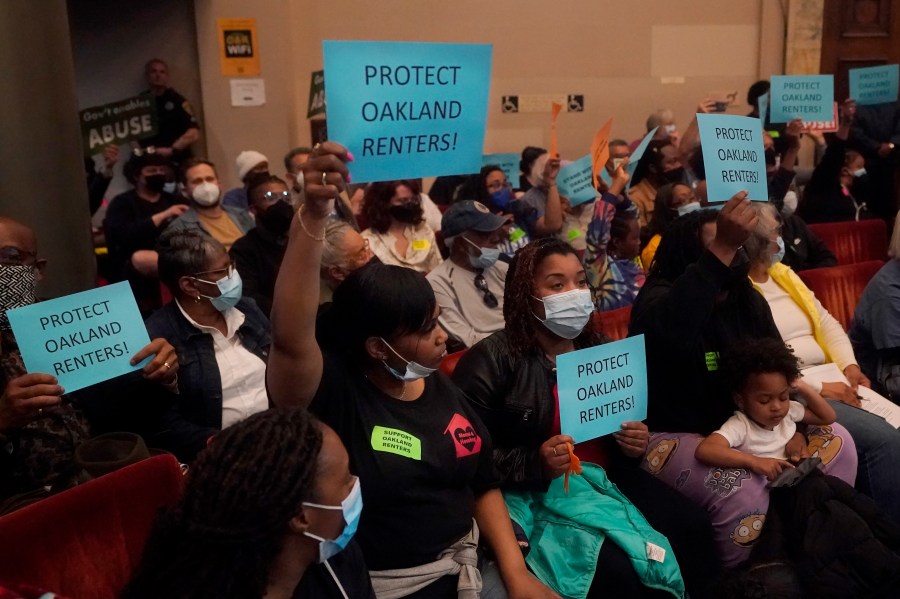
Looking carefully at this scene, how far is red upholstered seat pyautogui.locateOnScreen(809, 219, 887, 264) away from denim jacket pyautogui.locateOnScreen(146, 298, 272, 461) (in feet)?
15.0

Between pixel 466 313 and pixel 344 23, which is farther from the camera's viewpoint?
pixel 344 23

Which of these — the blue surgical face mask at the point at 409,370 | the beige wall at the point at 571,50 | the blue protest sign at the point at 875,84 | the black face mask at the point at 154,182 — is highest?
the beige wall at the point at 571,50

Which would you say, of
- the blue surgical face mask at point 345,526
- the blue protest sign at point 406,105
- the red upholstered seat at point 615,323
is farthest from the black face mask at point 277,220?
the blue surgical face mask at point 345,526

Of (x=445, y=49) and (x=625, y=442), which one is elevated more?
(x=445, y=49)

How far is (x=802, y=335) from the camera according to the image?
12.8 ft

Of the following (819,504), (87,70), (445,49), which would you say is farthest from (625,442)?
(87,70)

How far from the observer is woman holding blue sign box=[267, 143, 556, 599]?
2.13m

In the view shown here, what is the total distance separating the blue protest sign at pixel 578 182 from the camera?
520cm

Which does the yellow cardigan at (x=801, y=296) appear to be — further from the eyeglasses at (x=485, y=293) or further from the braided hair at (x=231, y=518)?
the braided hair at (x=231, y=518)

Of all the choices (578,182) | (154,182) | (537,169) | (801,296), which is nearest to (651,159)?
(537,169)

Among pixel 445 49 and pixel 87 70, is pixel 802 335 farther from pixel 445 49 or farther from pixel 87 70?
pixel 87 70

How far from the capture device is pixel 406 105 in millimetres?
2273

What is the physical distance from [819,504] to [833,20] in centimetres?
808

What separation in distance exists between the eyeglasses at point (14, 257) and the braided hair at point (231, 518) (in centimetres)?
162
